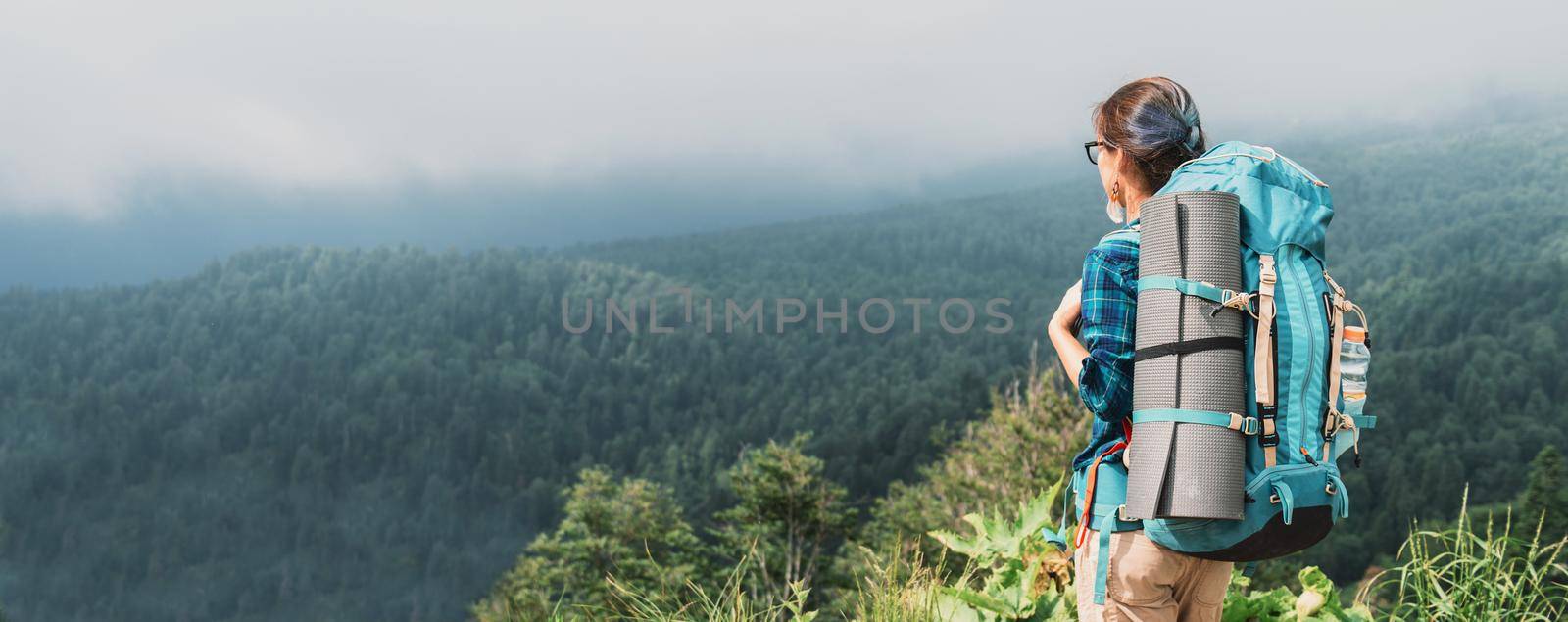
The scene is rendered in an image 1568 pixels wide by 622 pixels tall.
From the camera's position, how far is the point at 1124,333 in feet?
5.36

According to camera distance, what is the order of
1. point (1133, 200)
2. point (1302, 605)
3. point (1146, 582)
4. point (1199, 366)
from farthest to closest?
point (1302, 605) < point (1133, 200) < point (1146, 582) < point (1199, 366)

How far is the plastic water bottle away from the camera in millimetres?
1678

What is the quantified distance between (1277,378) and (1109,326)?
248mm

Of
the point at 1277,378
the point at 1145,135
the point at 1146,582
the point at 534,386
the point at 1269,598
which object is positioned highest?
the point at 1145,135

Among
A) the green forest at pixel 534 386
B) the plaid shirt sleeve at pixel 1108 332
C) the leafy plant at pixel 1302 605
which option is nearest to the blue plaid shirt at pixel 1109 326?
the plaid shirt sleeve at pixel 1108 332

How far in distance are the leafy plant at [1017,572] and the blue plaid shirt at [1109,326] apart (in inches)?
37.0

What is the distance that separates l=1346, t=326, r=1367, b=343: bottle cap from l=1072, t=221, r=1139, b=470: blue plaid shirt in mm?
341

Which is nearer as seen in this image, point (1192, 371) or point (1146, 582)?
point (1192, 371)

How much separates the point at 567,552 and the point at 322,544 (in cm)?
6474

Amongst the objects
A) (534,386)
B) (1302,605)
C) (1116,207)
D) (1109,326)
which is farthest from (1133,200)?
(534,386)

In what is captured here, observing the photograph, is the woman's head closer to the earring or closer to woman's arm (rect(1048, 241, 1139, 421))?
the earring

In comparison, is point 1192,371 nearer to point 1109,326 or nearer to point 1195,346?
point 1195,346

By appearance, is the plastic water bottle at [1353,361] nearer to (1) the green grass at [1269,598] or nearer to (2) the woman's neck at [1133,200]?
(2) the woman's neck at [1133,200]

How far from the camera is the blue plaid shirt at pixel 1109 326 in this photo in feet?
5.35
